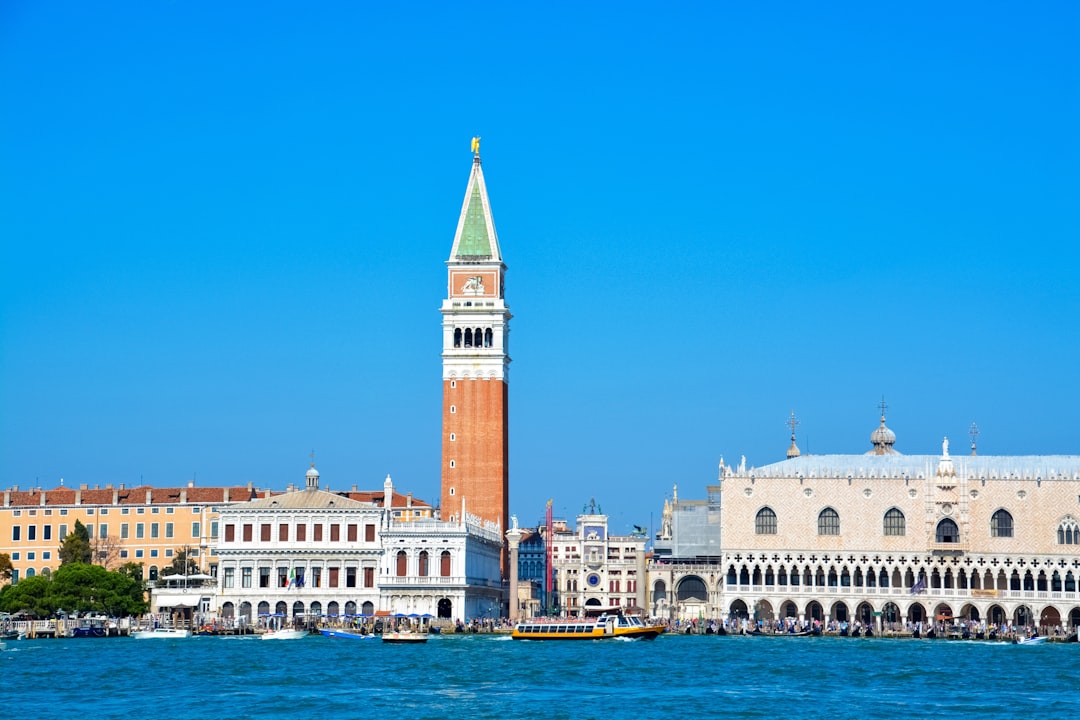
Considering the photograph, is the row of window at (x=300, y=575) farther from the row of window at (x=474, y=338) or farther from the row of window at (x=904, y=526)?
the row of window at (x=904, y=526)

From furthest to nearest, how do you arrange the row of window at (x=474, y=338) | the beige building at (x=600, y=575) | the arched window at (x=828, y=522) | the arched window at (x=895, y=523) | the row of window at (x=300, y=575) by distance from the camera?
1. the beige building at (x=600, y=575)
2. the row of window at (x=474, y=338)
3. the arched window at (x=828, y=522)
4. the row of window at (x=300, y=575)
5. the arched window at (x=895, y=523)

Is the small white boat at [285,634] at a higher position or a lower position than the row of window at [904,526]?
lower

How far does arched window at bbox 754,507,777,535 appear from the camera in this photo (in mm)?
86812

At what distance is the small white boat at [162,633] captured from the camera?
77.8 metres

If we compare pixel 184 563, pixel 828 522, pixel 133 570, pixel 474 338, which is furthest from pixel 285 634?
pixel 828 522

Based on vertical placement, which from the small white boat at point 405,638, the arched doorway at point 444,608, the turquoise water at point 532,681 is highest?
the arched doorway at point 444,608

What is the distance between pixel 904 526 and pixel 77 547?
136ft

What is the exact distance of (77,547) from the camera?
303 ft

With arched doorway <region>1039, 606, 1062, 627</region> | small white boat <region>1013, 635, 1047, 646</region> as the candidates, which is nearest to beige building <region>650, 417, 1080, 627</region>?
arched doorway <region>1039, 606, 1062, 627</region>

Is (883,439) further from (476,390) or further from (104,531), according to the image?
(104,531)

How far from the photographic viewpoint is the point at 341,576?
86.0 metres

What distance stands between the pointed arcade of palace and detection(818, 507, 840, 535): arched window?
1667 centimetres

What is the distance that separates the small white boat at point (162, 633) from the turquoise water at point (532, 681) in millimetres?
5709

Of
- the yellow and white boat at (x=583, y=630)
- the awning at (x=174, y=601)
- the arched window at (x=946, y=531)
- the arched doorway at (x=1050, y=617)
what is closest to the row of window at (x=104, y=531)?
the awning at (x=174, y=601)
